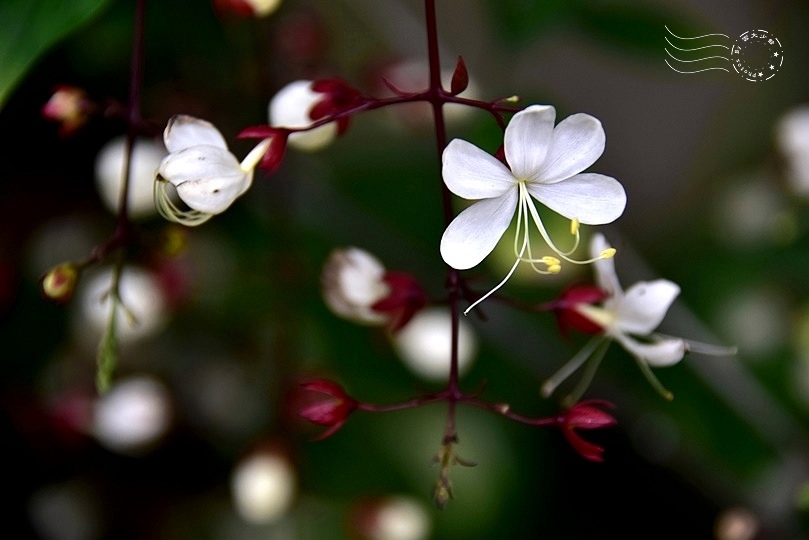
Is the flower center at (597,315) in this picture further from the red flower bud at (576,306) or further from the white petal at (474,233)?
the white petal at (474,233)

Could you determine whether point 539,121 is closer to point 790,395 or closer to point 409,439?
point 409,439

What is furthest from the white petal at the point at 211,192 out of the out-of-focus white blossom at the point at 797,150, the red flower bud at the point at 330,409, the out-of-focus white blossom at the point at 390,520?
the out-of-focus white blossom at the point at 797,150

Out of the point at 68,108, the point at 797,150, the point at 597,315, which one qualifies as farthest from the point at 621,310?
the point at 797,150

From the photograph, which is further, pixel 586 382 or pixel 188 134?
pixel 586 382

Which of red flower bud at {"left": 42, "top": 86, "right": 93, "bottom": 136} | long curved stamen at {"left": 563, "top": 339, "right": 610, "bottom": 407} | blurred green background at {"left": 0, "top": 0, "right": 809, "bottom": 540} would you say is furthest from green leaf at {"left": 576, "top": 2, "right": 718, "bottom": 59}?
red flower bud at {"left": 42, "top": 86, "right": 93, "bottom": 136}

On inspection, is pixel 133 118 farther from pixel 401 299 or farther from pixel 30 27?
pixel 401 299

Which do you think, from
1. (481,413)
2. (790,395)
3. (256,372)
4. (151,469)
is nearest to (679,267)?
(790,395)

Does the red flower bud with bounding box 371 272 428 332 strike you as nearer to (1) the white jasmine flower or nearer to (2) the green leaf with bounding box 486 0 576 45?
(1) the white jasmine flower
